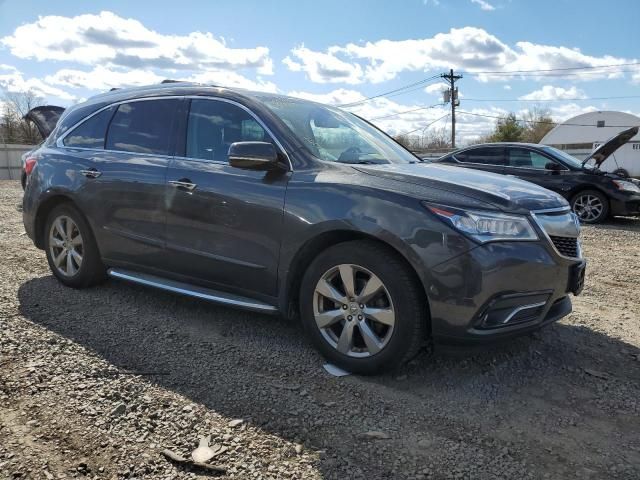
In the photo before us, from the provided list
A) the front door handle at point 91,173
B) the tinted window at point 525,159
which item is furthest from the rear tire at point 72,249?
the tinted window at point 525,159

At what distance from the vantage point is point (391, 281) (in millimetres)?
3062

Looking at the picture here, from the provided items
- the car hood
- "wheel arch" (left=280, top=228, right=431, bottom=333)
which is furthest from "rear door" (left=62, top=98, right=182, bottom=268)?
the car hood

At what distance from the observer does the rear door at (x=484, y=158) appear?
10773 millimetres

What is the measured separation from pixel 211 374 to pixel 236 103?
6.32ft

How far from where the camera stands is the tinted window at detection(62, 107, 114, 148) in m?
4.73

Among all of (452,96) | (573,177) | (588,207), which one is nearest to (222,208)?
(573,177)

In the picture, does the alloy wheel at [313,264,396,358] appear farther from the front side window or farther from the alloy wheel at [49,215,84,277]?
the front side window

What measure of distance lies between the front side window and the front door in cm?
815

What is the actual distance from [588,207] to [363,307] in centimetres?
866

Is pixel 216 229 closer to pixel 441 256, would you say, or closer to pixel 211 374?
pixel 211 374

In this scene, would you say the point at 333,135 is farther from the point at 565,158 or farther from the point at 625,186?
the point at 625,186

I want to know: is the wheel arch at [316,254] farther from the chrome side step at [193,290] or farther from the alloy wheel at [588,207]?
the alloy wheel at [588,207]

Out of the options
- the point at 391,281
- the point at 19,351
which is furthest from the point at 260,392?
the point at 19,351

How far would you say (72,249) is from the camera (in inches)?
191
